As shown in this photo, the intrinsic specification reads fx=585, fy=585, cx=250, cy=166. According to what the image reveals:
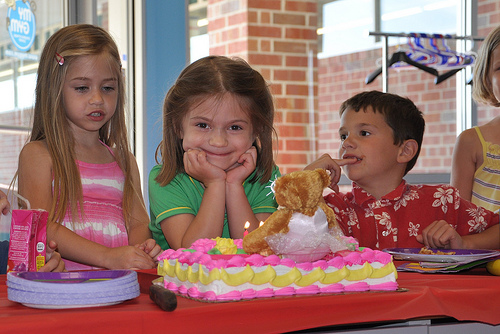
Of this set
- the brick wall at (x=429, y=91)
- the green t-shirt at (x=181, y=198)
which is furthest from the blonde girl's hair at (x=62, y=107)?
the brick wall at (x=429, y=91)

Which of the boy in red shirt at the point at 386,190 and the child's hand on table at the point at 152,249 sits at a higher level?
the boy in red shirt at the point at 386,190

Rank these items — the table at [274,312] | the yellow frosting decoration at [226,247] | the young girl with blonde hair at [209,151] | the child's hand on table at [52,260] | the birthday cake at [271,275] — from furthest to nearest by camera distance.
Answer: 1. the young girl with blonde hair at [209,151]
2. the child's hand on table at [52,260]
3. the yellow frosting decoration at [226,247]
4. the birthday cake at [271,275]
5. the table at [274,312]

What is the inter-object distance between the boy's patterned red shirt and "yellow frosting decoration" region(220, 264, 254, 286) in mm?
923

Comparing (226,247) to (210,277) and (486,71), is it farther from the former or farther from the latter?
(486,71)

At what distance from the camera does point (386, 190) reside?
1653 millimetres

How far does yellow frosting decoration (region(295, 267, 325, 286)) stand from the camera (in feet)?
2.39

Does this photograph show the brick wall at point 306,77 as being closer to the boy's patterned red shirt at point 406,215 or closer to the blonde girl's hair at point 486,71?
the blonde girl's hair at point 486,71

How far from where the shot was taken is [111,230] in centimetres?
171

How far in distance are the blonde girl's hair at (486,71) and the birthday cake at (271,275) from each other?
1646 mm

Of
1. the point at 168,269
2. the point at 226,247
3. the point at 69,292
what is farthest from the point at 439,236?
the point at 69,292

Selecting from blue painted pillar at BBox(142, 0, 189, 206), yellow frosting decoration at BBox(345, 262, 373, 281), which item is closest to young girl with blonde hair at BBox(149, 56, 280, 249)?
yellow frosting decoration at BBox(345, 262, 373, 281)

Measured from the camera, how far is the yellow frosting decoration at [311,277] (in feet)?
2.39

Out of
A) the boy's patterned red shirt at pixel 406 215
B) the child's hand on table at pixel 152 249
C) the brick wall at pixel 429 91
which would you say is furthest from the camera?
the brick wall at pixel 429 91

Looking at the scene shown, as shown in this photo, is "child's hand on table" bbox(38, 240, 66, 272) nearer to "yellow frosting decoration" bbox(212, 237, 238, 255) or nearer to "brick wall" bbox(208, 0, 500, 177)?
"yellow frosting decoration" bbox(212, 237, 238, 255)
